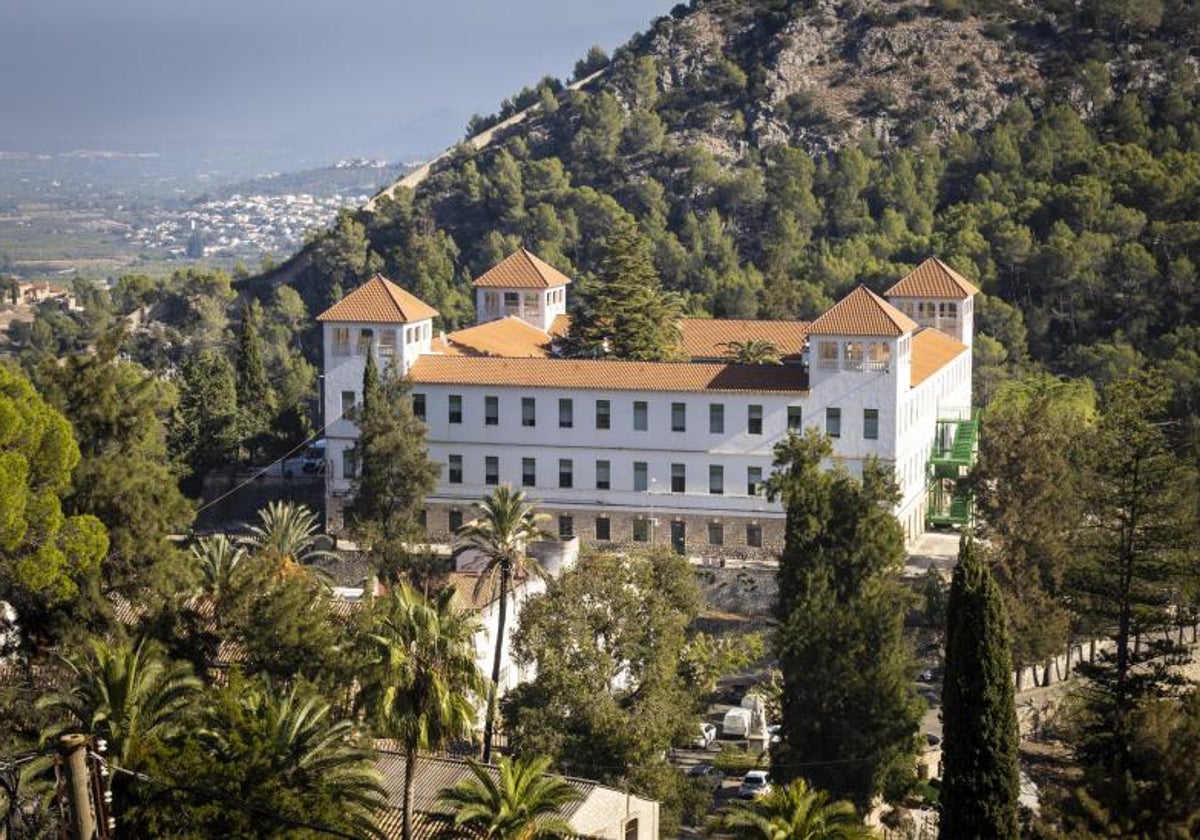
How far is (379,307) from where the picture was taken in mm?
64938

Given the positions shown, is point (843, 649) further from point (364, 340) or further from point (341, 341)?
point (341, 341)

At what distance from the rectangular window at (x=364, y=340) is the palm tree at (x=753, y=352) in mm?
13634

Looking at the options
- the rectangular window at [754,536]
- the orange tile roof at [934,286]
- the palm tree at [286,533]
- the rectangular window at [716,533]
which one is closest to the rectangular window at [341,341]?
the palm tree at [286,533]

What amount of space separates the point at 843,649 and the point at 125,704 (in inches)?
733

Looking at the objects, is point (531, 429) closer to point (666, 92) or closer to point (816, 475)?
point (816, 475)

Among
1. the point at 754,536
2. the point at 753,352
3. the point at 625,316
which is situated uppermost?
the point at 625,316

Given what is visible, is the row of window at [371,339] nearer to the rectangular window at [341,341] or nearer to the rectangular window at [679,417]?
the rectangular window at [341,341]

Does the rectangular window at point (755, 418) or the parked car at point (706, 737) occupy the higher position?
the rectangular window at point (755, 418)

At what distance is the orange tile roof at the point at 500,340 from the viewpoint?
68.2 m

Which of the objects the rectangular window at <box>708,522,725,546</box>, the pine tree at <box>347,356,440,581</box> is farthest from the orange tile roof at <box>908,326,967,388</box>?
the pine tree at <box>347,356,440,581</box>

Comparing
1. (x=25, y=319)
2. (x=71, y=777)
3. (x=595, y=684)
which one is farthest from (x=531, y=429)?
(x=25, y=319)

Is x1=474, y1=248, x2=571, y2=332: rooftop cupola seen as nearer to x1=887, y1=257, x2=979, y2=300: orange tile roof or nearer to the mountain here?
x1=887, y1=257, x2=979, y2=300: orange tile roof

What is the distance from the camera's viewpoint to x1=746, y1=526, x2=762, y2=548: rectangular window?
204ft

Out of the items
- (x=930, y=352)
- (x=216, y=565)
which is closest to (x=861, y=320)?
(x=930, y=352)
